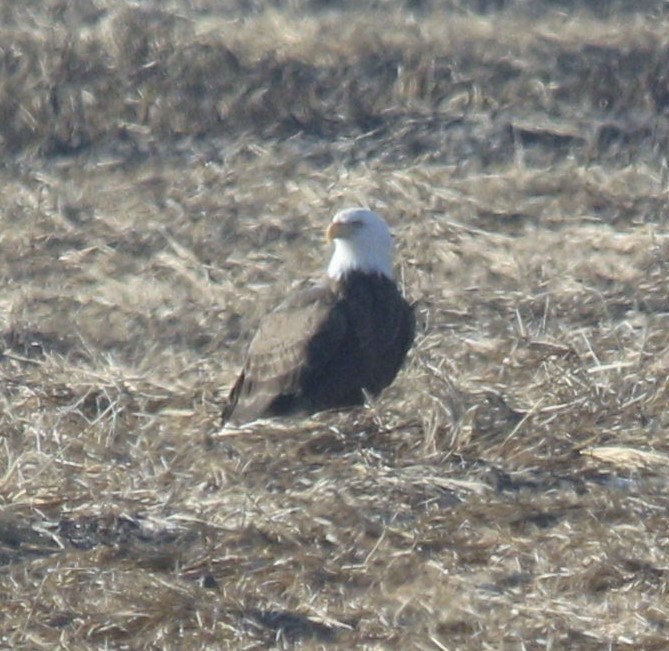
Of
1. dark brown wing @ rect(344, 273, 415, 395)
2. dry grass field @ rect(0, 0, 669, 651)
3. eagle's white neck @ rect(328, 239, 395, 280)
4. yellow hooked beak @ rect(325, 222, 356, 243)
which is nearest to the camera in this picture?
dry grass field @ rect(0, 0, 669, 651)

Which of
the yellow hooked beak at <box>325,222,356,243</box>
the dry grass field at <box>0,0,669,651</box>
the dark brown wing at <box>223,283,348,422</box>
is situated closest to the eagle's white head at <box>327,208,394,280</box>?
the yellow hooked beak at <box>325,222,356,243</box>

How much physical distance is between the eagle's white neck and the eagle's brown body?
45mm

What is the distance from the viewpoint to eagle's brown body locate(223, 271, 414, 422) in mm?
6375

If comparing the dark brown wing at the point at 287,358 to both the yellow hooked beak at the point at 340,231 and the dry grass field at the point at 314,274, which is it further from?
the yellow hooked beak at the point at 340,231

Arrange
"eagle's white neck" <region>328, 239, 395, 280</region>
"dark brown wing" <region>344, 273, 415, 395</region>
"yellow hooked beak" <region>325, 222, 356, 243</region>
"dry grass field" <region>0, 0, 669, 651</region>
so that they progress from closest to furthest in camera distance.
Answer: "dry grass field" <region>0, 0, 669, 651</region> < "dark brown wing" <region>344, 273, 415, 395</region> < "eagle's white neck" <region>328, 239, 395, 280</region> < "yellow hooked beak" <region>325, 222, 356, 243</region>

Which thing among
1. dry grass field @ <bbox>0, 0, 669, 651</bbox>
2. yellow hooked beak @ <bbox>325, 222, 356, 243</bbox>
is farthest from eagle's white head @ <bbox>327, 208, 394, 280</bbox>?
dry grass field @ <bbox>0, 0, 669, 651</bbox>

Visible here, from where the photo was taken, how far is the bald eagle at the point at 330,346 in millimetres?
6379

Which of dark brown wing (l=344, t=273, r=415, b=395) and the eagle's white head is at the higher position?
the eagle's white head

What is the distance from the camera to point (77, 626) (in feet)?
15.8

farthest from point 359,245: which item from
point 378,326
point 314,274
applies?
point 314,274

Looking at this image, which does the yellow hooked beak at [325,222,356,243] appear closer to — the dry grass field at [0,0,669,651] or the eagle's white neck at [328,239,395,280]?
the eagle's white neck at [328,239,395,280]

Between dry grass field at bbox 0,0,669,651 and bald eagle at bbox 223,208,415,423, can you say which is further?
bald eagle at bbox 223,208,415,423

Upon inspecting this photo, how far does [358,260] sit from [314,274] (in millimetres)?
1327

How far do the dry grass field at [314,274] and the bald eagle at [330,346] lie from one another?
9 centimetres
